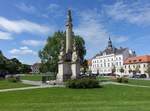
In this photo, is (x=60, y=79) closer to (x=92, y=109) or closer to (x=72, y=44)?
(x=72, y=44)

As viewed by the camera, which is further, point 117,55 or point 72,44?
point 117,55

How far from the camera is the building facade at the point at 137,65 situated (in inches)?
4841

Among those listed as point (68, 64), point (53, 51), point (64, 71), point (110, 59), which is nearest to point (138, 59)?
point (110, 59)

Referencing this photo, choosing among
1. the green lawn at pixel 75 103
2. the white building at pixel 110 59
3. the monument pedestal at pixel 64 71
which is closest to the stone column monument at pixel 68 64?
the monument pedestal at pixel 64 71

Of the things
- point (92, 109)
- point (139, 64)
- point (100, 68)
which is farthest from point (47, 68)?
point (92, 109)

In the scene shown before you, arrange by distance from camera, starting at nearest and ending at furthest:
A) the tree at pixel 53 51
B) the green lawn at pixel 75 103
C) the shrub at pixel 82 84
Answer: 1. the green lawn at pixel 75 103
2. the shrub at pixel 82 84
3. the tree at pixel 53 51

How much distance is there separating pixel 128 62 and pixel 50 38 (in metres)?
54.1

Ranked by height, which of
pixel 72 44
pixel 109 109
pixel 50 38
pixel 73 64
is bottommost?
pixel 109 109

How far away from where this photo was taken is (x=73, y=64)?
1665 inches

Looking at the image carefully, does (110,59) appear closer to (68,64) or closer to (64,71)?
(68,64)

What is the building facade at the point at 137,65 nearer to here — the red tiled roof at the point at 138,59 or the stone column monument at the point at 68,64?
the red tiled roof at the point at 138,59

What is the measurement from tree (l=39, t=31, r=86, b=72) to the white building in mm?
50612

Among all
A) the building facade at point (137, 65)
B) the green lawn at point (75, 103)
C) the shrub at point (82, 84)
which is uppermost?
the building facade at point (137, 65)

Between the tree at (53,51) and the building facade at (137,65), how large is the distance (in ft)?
126
